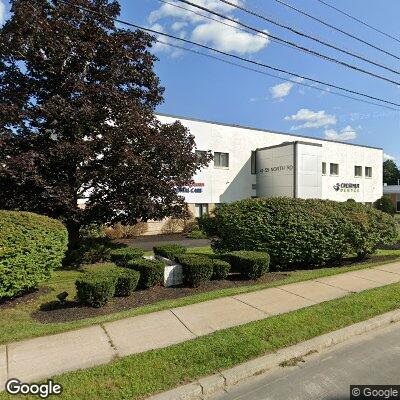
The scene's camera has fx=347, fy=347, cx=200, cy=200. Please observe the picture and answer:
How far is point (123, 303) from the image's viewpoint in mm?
6871

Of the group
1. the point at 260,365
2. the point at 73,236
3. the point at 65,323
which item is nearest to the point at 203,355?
the point at 260,365

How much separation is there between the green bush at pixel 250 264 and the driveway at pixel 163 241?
10.0 metres

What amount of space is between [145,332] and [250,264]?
3993 mm

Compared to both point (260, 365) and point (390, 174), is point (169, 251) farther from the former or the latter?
point (390, 174)

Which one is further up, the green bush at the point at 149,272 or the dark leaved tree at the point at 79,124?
the dark leaved tree at the point at 79,124

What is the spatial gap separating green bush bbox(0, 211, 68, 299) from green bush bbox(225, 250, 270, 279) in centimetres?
432

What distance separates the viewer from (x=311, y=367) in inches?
176

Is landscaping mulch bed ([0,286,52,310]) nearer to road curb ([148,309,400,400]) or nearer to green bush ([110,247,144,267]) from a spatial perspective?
green bush ([110,247,144,267])

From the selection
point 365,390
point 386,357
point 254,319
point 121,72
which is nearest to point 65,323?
point 254,319

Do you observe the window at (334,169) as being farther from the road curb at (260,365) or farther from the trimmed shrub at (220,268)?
the road curb at (260,365)

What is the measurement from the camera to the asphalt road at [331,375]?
12.7 feet

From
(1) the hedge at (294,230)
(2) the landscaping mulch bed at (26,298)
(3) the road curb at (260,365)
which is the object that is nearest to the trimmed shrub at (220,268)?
(1) the hedge at (294,230)

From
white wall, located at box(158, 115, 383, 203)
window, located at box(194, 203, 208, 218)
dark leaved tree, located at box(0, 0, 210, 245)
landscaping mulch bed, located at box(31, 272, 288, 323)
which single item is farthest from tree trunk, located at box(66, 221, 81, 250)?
window, located at box(194, 203, 208, 218)

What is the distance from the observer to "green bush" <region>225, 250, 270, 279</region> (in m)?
8.73
